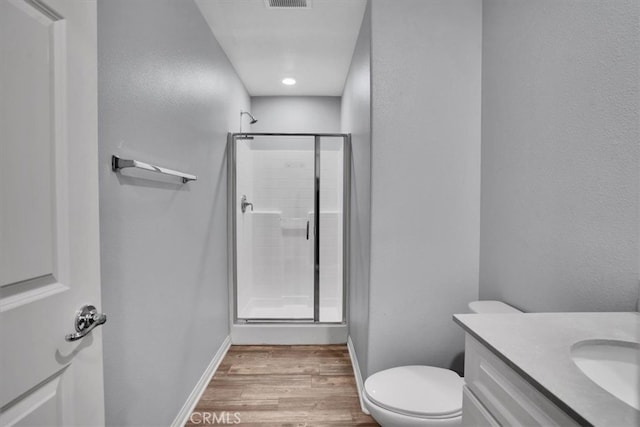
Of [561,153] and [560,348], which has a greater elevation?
[561,153]

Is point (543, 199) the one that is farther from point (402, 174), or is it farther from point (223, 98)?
point (223, 98)

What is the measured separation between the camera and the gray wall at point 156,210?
1.13m

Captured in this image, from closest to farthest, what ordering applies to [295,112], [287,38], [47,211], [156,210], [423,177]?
[47,211]
[156,210]
[423,177]
[287,38]
[295,112]

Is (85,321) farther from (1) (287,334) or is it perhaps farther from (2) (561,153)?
(1) (287,334)

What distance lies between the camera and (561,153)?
3.84 ft

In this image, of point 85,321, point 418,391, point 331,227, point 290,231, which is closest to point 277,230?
point 290,231

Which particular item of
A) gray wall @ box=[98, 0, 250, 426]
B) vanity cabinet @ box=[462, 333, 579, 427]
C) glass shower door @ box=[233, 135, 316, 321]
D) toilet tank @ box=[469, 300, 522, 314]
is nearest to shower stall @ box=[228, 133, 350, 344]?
glass shower door @ box=[233, 135, 316, 321]

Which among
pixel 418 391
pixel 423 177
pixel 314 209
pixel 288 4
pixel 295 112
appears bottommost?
A: pixel 418 391

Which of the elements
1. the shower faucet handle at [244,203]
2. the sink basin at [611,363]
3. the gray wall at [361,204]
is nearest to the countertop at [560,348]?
the sink basin at [611,363]

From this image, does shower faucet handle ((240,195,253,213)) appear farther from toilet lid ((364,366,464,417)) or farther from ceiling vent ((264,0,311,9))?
toilet lid ((364,366,464,417))

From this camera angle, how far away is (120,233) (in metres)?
1.18

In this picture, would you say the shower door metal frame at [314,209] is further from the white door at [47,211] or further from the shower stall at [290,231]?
the white door at [47,211]

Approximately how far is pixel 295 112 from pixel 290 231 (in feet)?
5.43

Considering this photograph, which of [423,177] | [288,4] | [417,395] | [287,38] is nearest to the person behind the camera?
[417,395]
